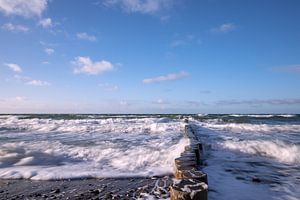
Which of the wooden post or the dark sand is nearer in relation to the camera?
the wooden post

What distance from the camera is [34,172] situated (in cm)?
656

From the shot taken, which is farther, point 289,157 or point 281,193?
point 289,157

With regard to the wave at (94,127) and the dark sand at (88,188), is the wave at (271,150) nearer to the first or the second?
the dark sand at (88,188)

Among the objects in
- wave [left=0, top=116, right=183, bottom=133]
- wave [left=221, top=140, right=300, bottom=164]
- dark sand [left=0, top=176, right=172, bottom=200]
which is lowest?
dark sand [left=0, top=176, right=172, bottom=200]

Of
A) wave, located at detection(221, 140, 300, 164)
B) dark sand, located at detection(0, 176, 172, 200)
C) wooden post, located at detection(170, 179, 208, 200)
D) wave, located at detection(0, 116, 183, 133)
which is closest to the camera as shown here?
wooden post, located at detection(170, 179, 208, 200)

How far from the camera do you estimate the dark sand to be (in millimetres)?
4736

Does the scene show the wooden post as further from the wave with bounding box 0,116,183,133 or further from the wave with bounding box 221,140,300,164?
the wave with bounding box 0,116,183,133

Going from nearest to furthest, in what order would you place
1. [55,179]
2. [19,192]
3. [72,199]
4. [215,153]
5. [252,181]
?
[72,199]
[19,192]
[252,181]
[55,179]
[215,153]

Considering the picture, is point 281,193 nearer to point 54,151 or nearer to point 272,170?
point 272,170

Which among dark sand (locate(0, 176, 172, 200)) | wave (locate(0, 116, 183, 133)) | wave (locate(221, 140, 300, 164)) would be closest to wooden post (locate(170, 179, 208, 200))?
dark sand (locate(0, 176, 172, 200))

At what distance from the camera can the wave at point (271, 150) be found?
8.26 metres

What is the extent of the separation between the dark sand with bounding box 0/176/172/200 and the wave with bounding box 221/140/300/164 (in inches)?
167

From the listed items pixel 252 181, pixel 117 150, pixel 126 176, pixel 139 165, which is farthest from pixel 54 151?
pixel 252 181

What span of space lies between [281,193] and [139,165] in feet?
11.6
